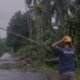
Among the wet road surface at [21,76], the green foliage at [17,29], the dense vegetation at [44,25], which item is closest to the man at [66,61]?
the dense vegetation at [44,25]

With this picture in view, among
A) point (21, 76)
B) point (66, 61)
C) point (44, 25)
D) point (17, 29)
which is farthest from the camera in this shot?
point (17, 29)

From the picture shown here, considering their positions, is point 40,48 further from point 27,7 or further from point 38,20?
point 27,7

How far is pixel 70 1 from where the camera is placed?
4706cm

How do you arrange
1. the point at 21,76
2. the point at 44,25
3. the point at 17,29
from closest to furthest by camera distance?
the point at 21,76 → the point at 44,25 → the point at 17,29

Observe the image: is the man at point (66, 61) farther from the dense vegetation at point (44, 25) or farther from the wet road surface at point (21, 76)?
the wet road surface at point (21, 76)

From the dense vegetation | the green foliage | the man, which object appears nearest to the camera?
the man

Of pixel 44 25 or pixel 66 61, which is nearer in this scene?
pixel 66 61

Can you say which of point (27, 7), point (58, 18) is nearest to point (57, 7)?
point (58, 18)

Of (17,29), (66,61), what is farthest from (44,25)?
(66,61)

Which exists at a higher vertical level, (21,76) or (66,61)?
(66,61)

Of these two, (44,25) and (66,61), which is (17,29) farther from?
(66,61)

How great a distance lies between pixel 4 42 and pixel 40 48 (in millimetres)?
49914

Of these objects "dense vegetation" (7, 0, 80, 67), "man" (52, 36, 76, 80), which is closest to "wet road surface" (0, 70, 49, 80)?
"dense vegetation" (7, 0, 80, 67)

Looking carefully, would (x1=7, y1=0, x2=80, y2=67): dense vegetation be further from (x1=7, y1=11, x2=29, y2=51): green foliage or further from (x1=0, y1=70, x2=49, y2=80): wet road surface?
(x1=0, y1=70, x2=49, y2=80): wet road surface
